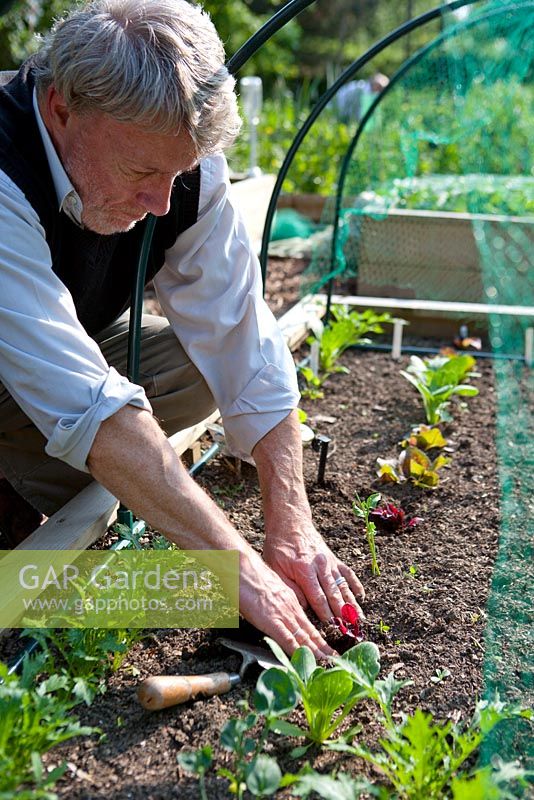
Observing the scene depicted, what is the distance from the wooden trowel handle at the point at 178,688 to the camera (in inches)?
62.6

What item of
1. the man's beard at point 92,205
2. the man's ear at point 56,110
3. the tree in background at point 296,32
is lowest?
the tree in background at point 296,32

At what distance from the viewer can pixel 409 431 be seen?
327 centimetres

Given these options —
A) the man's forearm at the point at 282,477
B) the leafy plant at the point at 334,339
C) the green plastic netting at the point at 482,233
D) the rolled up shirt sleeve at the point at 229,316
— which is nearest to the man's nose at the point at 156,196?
the rolled up shirt sleeve at the point at 229,316

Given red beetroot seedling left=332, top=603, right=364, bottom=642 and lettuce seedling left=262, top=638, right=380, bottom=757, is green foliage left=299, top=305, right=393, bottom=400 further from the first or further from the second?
lettuce seedling left=262, top=638, right=380, bottom=757

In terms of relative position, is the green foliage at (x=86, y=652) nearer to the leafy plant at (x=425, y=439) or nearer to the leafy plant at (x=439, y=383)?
the leafy plant at (x=425, y=439)

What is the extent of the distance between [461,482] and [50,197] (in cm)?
164

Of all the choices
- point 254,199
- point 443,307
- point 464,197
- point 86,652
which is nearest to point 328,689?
point 86,652

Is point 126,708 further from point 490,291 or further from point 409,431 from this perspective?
point 490,291

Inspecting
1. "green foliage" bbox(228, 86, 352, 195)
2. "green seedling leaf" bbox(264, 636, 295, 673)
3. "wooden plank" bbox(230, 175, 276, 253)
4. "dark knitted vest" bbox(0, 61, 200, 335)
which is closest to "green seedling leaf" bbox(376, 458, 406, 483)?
"dark knitted vest" bbox(0, 61, 200, 335)

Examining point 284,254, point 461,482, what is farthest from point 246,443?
point 284,254

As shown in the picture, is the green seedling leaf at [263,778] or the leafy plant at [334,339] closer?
the green seedling leaf at [263,778]

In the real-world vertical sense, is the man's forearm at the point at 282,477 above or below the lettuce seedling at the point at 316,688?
above

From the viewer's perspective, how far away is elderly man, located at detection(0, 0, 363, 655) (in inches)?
65.6

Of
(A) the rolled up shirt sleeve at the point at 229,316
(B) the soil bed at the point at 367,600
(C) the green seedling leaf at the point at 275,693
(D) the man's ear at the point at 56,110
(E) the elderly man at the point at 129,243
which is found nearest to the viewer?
(C) the green seedling leaf at the point at 275,693
